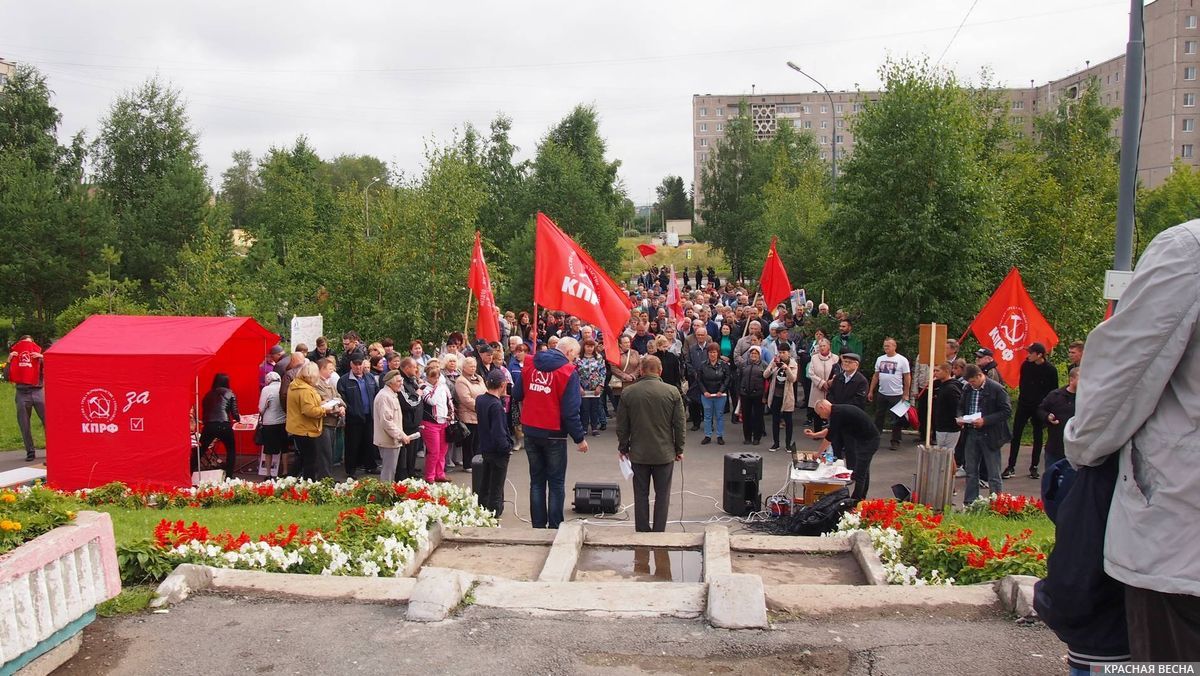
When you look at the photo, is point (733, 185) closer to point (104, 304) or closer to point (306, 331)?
point (104, 304)

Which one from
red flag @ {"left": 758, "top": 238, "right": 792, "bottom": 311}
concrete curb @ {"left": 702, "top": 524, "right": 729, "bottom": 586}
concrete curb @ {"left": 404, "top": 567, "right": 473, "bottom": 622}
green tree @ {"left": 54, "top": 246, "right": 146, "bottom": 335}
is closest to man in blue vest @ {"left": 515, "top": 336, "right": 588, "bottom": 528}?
concrete curb @ {"left": 702, "top": 524, "right": 729, "bottom": 586}

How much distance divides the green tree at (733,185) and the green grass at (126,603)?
55904 mm

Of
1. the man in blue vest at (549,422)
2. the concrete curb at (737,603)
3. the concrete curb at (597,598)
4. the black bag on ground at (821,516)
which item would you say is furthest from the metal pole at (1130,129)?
the concrete curb at (597,598)

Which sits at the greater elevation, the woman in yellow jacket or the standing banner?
the standing banner

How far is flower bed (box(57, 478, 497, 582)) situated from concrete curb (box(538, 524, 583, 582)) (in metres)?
1.25

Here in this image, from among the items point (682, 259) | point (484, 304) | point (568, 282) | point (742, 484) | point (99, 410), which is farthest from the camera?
point (682, 259)

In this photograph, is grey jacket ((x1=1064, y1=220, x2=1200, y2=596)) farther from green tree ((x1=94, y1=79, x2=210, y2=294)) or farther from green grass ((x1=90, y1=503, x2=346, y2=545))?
green tree ((x1=94, y1=79, x2=210, y2=294))

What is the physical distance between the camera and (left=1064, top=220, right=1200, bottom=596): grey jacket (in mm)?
2635

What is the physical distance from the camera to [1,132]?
37.8m

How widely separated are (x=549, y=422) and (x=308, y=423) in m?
3.93

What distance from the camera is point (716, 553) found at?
8.38 meters

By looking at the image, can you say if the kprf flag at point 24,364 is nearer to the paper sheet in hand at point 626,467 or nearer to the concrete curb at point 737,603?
the paper sheet in hand at point 626,467

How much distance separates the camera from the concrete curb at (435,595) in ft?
19.5

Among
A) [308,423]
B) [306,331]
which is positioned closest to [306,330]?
[306,331]
